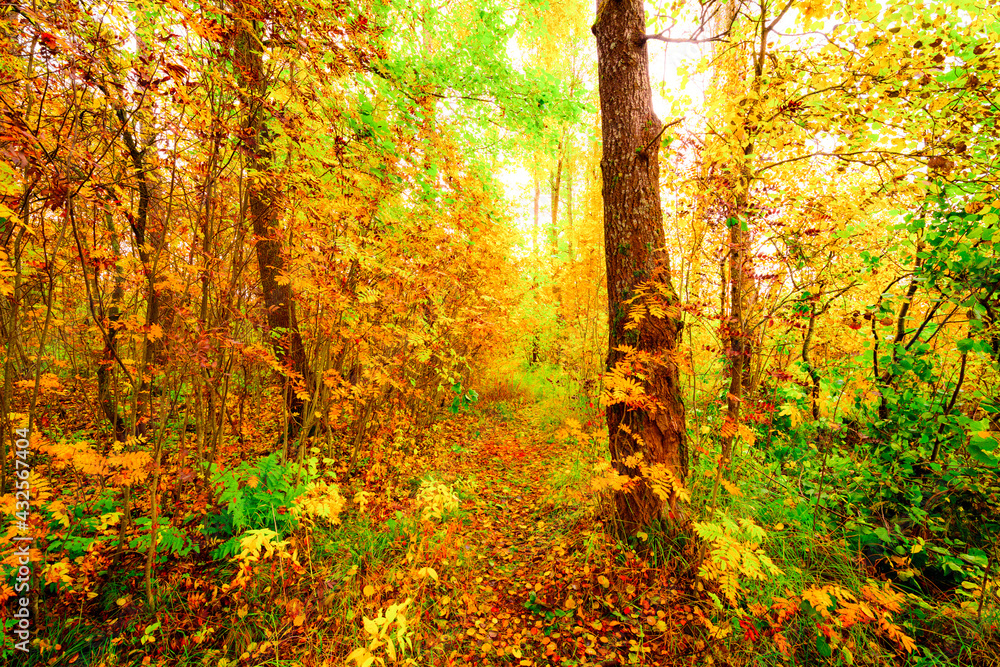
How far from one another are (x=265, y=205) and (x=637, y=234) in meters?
3.63

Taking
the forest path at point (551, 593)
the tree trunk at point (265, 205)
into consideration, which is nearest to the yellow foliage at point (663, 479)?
the forest path at point (551, 593)

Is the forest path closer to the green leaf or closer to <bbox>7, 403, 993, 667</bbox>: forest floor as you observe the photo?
<bbox>7, 403, 993, 667</bbox>: forest floor

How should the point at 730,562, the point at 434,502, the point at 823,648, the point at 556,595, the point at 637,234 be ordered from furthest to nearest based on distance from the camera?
1. the point at 434,502
2. the point at 637,234
3. the point at 556,595
4. the point at 730,562
5. the point at 823,648

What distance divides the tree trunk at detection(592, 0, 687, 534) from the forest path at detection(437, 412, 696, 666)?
0.44 meters

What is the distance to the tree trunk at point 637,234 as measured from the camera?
3.04 metres

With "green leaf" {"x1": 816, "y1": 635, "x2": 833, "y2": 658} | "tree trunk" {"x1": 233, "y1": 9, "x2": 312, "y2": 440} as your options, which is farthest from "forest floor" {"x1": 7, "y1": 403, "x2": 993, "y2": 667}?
"tree trunk" {"x1": 233, "y1": 9, "x2": 312, "y2": 440}

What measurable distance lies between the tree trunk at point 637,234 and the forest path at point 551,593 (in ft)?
1.44

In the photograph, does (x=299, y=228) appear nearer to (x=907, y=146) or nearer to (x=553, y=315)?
(x=907, y=146)

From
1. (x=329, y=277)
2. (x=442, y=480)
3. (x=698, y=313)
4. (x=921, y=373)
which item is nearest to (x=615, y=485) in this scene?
(x=698, y=313)

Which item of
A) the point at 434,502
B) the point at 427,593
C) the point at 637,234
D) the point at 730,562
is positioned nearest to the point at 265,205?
the point at 434,502

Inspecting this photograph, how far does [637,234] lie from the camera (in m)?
3.09

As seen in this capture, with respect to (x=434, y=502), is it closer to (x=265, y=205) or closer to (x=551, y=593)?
(x=551, y=593)

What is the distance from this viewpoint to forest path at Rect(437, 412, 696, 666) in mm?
2553

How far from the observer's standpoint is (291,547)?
3.12 meters
